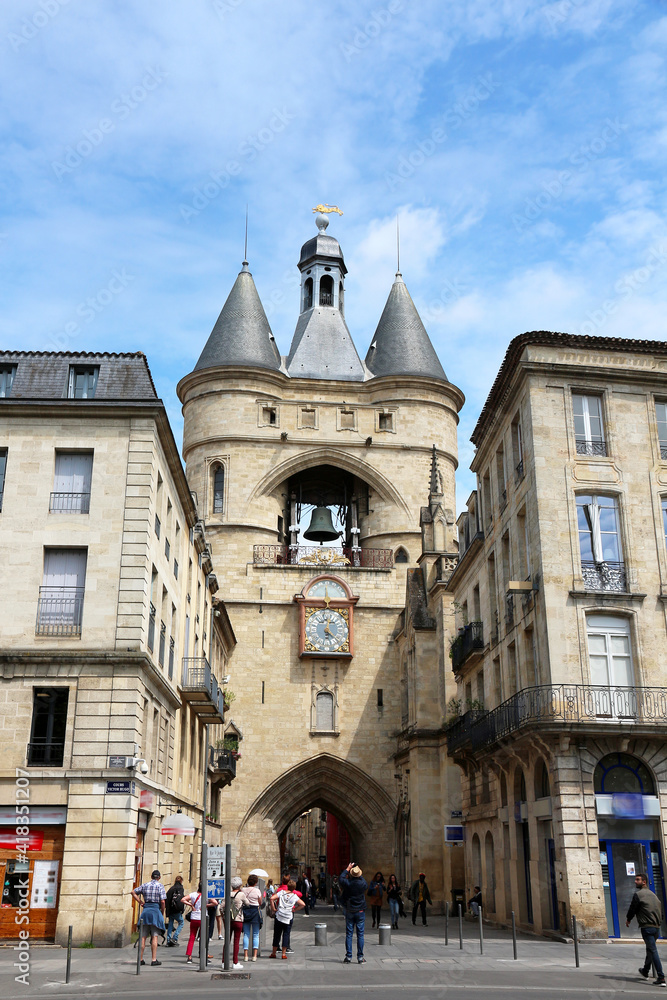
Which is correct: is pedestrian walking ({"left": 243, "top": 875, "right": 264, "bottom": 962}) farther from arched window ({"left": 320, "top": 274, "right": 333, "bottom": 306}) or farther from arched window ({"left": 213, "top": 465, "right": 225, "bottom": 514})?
arched window ({"left": 320, "top": 274, "right": 333, "bottom": 306})

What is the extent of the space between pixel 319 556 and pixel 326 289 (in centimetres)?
1570

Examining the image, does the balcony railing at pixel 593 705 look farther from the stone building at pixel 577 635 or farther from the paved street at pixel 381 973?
the paved street at pixel 381 973

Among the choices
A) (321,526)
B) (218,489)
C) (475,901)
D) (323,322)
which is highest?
(323,322)

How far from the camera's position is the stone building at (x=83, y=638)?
54.9ft

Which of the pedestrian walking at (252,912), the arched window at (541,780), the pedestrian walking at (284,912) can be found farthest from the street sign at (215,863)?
the arched window at (541,780)

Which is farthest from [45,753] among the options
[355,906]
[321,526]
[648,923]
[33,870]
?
[321,526]

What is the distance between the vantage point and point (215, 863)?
49.5 feet

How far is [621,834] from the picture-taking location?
693 inches

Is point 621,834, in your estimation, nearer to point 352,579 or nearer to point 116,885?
point 116,885

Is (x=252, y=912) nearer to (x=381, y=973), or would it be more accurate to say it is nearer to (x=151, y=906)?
(x=151, y=906)

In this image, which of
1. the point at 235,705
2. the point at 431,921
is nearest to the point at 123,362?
the point at 431,921

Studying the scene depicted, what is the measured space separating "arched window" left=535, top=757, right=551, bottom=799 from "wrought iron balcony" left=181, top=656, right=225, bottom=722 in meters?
8.44

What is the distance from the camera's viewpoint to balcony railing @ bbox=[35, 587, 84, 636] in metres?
17.9

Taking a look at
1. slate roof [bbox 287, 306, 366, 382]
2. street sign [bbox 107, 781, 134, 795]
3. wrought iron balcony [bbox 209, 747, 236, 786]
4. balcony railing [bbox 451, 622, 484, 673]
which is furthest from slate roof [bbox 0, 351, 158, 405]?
slate roof [bbox 287, 306, 366, 382]
